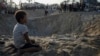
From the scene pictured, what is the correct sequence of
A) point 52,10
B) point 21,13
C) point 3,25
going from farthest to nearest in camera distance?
point 52,10 < point 3,25 < point 21,13

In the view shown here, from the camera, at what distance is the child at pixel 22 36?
9.68m

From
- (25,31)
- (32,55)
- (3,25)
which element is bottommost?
(3,25)

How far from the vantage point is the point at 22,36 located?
32.3ft

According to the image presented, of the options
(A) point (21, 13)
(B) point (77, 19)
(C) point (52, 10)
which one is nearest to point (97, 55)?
(A) point (21, 13)

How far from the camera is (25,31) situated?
380 inches

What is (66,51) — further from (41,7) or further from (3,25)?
(41,7)

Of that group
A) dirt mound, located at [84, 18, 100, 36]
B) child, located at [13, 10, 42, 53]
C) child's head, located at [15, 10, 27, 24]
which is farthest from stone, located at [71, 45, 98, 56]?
dirt mound, located at [84, 18, 100, 36]

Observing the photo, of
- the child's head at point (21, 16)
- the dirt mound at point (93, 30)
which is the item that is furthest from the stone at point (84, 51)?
the dirt mound at point (93, 30)

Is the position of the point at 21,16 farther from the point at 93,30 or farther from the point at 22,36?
the point at 93,30

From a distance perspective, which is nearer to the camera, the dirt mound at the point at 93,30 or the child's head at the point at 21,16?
the child's head at the point at 21,16

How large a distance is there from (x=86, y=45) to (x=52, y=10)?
52.9 metres

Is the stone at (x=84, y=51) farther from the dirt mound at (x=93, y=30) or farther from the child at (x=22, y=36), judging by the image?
the dirt mound at (x=93, y=30)

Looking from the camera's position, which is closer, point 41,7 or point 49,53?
point 49,53

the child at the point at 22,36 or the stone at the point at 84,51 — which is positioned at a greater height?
→ the child at the point at 22,36
